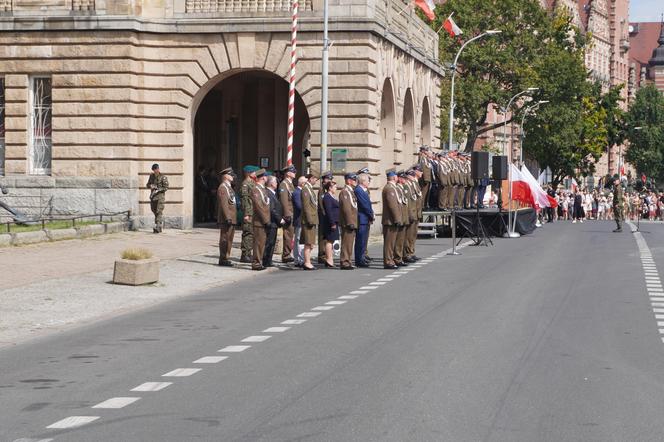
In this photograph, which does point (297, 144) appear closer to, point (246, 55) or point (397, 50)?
point (397, 50)

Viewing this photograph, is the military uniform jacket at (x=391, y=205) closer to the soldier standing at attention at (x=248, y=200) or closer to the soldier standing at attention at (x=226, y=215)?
the soldier standing at attention at (x=248, y=200)

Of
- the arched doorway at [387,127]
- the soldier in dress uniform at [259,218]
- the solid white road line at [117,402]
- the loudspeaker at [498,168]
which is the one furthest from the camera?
the arched doorway at [387,127]

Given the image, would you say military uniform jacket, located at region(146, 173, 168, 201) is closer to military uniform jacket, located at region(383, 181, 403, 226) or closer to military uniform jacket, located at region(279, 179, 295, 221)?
military uniform jacket, located at region(279, 179, 295, 221)

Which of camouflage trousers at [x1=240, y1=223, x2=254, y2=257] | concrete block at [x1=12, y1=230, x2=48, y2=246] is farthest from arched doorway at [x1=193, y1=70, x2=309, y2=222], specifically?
camouflage trousers at [x1=240, y1=223, x2=254, y2=257]

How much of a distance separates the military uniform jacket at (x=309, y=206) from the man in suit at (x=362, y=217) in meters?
0.89

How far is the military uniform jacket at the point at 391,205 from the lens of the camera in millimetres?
26516

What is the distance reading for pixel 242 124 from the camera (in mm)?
47062

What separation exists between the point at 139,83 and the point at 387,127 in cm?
947

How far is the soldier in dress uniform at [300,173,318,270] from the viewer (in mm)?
25547

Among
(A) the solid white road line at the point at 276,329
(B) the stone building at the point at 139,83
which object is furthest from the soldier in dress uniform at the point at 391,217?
(B) the stone building at the point at 139,83

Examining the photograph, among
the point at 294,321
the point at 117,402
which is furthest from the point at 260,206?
the point at 117,402

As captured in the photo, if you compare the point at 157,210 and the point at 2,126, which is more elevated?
the point at 2,126

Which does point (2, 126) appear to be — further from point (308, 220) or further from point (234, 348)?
point (234, 348)

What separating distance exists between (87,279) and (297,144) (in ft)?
99.2
